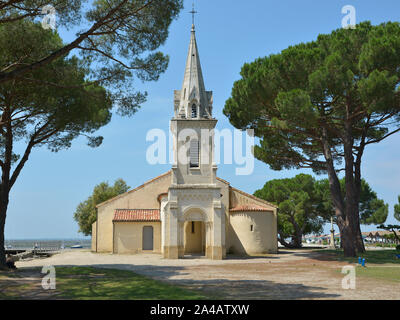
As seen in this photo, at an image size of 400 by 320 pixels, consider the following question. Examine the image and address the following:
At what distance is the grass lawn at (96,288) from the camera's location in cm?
1188

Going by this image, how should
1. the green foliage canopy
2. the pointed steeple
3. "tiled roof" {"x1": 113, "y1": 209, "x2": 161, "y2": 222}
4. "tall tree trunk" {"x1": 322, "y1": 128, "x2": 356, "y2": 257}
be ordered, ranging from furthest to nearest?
the green foliage canopy, "tiled roof" {"x1": 113, "y1": 209, "x2": 161, "y2": 222}, the pointed steeple, "tall tree trunk" {"x1": 322, "y1": 128, "x2": 356, "y2": 257}

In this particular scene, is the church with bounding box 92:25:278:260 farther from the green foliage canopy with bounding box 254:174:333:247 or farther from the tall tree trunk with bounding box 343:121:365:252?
the green foliage canopy with bounding box 254:174:333:247

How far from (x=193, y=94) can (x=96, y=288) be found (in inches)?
758

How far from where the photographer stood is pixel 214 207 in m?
28.3

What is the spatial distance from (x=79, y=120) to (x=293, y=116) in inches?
532

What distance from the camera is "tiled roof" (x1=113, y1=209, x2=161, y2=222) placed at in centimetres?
3403

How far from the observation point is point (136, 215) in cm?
3478

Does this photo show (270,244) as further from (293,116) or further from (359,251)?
(293,116)

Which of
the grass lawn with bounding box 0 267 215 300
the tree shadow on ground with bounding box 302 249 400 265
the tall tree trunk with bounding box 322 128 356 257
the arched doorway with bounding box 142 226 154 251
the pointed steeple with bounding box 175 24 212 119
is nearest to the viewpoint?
the grass lawn with bounding box 0 267 215 300

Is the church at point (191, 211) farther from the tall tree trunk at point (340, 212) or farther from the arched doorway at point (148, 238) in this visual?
the tall tree trunk at point (340, 212)

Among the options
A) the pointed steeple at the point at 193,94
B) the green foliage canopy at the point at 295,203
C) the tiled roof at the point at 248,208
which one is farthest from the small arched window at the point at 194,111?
the green foliage canopy at the point at 295,203

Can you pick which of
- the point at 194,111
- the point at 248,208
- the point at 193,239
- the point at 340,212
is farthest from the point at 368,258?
the point at 194,111

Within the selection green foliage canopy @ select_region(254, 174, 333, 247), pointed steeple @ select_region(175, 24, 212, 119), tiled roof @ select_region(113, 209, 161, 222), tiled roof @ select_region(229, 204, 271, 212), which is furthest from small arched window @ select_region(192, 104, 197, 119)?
green foliage canopy @ select_region(254, 174, 333, 247)

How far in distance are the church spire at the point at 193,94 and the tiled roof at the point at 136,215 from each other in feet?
33.2
